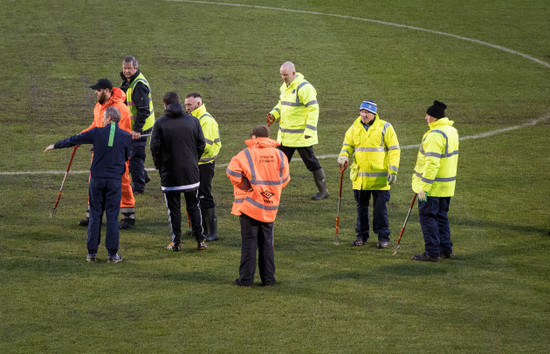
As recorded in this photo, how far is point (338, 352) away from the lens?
9281mm

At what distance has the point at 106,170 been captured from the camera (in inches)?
470

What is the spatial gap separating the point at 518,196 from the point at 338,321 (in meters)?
6.75

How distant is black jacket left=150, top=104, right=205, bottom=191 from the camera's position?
1246cm

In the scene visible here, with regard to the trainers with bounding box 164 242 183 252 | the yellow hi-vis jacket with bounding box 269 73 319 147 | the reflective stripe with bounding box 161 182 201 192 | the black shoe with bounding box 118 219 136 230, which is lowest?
the trainers with bounding box 164 242 183 252

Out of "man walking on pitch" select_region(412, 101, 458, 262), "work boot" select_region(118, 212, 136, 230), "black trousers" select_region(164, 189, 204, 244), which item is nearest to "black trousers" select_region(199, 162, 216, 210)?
"black trousers" select_region(164, 189, 204, 244)

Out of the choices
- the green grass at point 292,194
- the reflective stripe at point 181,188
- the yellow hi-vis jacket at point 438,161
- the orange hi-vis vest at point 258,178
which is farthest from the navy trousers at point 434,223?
the reflective stripe at point 181,188

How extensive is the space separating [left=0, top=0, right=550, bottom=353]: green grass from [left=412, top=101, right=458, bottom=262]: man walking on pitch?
1.47 ft

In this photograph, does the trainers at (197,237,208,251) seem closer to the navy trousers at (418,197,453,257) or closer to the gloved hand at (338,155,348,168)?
the gloved hand at (338,155,348,168)

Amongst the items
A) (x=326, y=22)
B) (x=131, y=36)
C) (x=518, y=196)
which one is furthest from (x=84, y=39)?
(x=518, y=196)

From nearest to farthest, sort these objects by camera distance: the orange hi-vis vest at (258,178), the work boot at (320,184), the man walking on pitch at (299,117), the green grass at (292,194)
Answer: the green grass at (292,194) → the orange hi-vis vest at (258,178) → the man walking on pitch at (299,117) → the work boot at (320,184)

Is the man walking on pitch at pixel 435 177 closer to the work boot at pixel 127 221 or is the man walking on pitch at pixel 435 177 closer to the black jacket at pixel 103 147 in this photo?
the black jacket at pixel 103 147

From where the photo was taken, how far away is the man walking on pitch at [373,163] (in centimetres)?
1286

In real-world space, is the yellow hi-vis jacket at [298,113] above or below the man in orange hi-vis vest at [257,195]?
above

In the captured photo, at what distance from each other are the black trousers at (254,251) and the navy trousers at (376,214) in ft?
7.17
